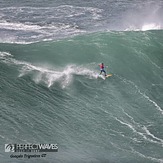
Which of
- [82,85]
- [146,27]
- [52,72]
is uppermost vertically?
[146,27]

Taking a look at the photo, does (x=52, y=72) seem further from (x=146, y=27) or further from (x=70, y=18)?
(x=146, y=27)

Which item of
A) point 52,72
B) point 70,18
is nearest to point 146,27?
point 70,18

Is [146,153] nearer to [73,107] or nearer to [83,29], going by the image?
[73,107]

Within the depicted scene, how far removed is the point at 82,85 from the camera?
63719 millimetres

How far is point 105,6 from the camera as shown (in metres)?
101

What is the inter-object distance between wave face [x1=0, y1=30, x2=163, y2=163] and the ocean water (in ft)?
0.42

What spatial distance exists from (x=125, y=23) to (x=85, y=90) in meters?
33.1

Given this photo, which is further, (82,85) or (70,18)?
(70,18)

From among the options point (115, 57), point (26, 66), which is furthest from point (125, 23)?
point (26, 66)

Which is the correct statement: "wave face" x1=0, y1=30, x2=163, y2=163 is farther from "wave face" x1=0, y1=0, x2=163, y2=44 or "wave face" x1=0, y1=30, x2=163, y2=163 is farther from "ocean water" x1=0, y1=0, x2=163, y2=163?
"wave face" x1=0, y1=0, x2=163, y2=44

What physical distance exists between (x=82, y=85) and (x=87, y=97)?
3.44m

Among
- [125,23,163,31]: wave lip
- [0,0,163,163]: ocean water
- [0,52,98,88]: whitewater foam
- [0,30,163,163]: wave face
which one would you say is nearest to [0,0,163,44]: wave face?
[125,23,163,31]: wave lip

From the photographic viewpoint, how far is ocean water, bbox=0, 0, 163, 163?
5128 centimetres

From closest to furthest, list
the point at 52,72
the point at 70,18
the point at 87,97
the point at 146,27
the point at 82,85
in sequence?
the point at 87,97, the point at 82,85, the point at 52,72, the point at 146,27, the point at 70,18
